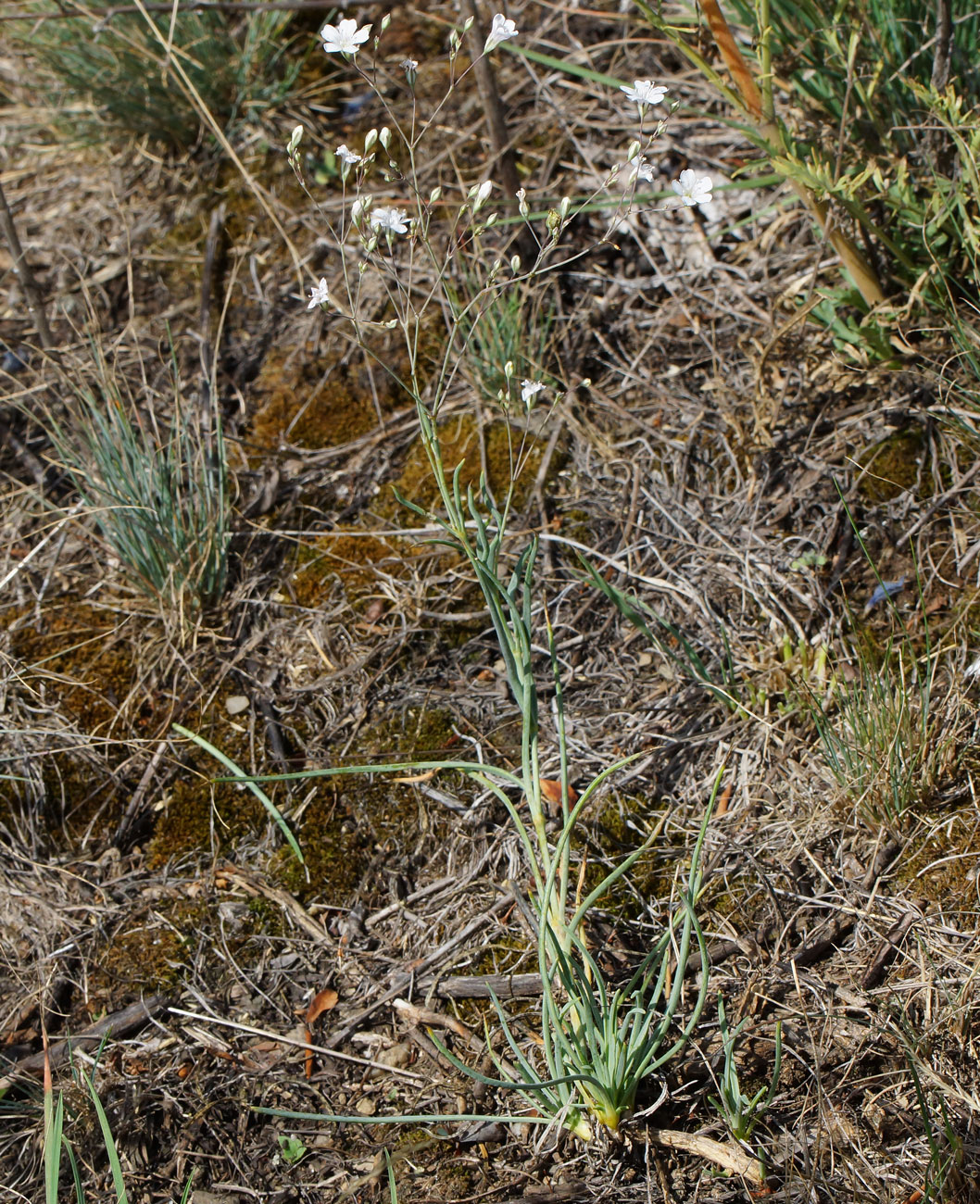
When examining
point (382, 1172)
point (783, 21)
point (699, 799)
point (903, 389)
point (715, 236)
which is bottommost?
point (382, 1172)

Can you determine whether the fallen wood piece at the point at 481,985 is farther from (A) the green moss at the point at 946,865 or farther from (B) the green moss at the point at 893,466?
(B) the green moss at the point at 893,466

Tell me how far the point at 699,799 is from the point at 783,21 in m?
1.84

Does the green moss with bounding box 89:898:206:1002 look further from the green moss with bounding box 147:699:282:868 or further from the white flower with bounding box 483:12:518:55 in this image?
the white flower with bounding box 483:12:518:55

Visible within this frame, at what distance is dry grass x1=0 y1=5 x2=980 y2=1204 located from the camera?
63.4 inches

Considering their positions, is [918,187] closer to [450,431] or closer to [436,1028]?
[450,431]

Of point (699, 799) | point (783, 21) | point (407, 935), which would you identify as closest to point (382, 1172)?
point (407, 935)

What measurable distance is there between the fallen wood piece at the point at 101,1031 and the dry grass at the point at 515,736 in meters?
0.02

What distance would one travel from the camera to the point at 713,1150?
1502 millimetres

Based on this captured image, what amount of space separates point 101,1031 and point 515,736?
1005mm

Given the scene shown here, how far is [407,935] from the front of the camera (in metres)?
1.87

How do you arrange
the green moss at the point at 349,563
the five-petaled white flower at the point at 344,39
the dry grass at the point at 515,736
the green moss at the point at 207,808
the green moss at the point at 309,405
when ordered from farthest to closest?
the green moss at the point at 309,405
the green moss at the point at 349,563
the green moss at the point at 207,808
the dry grass at the point at 515,736
the five-petaled white flower at the point at 344,39

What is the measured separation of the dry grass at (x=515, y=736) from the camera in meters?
1.61

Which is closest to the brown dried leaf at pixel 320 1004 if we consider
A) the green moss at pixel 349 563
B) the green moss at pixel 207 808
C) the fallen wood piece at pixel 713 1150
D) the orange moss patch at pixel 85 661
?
the green moss at pixel 207 808

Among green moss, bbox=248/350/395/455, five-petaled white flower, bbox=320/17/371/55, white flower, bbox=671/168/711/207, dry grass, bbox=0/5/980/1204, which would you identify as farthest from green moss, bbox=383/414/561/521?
five-petaled white flower, bbox=320/17/371/55
